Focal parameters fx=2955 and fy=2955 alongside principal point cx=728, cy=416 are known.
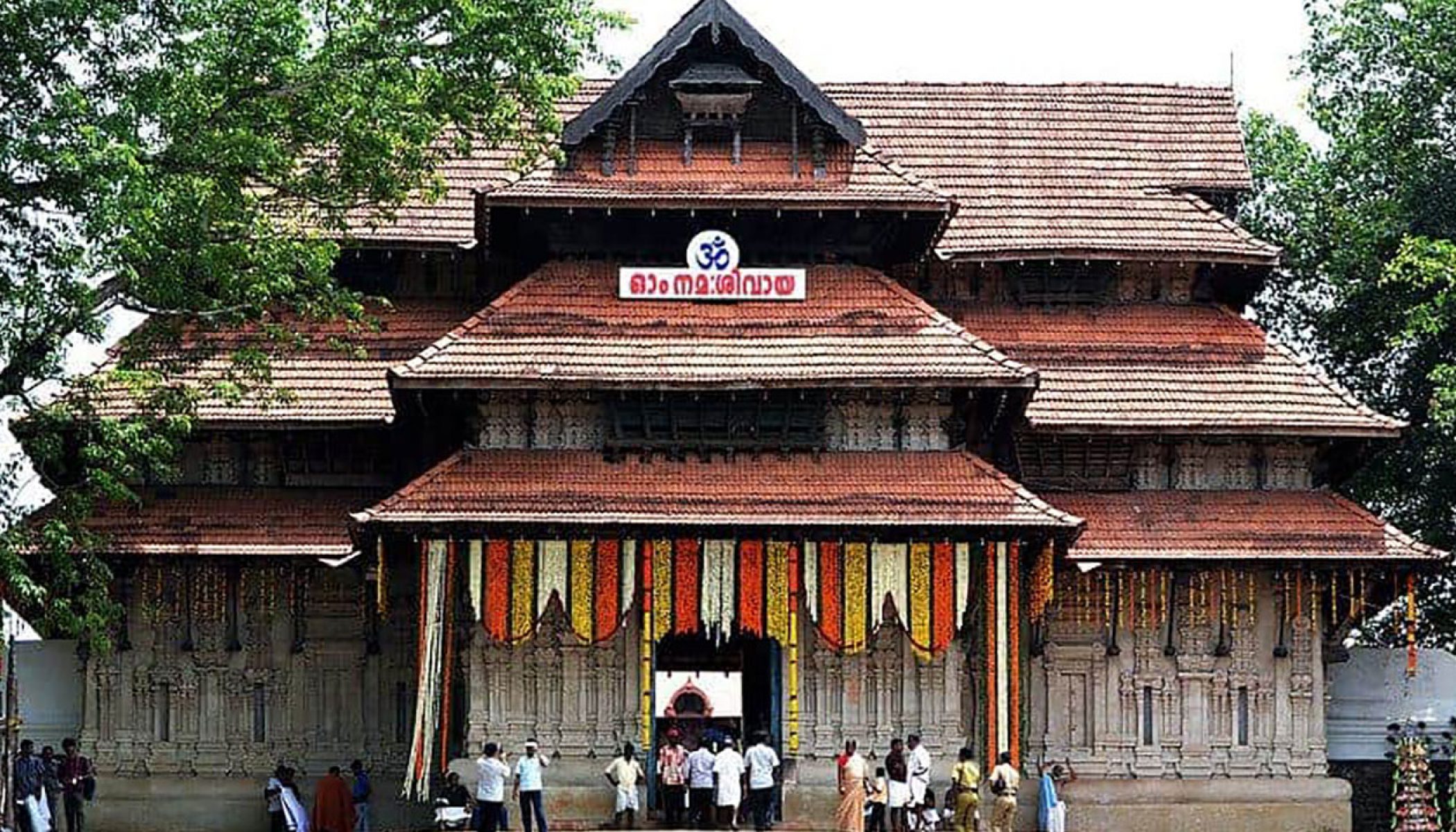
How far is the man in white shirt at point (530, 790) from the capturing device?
3192 centimetres

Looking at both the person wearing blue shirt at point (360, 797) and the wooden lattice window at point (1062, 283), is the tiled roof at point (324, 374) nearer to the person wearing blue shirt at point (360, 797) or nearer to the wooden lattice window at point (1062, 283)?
the person wearing blue shirt at point (360, 797)

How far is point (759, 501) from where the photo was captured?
109ft

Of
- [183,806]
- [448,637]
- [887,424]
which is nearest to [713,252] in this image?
[887,424]

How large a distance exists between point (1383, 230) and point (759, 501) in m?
13.9

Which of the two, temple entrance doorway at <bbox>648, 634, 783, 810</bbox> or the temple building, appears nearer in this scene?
the temple building

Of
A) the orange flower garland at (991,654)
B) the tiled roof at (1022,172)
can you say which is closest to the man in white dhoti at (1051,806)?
the orange flower garland at (991,654)

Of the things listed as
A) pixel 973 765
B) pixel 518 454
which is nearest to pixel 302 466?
pixel 518 454

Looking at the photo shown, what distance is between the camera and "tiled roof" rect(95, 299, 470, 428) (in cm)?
3559

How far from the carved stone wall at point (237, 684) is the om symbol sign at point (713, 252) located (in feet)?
17.9

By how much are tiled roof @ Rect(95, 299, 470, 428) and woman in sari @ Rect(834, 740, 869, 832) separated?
7094 mm

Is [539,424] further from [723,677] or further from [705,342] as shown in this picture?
[723,677]

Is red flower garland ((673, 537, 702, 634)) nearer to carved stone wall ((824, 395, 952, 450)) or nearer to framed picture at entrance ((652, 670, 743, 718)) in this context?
carved stone wall ((824, 395, 952, 450))

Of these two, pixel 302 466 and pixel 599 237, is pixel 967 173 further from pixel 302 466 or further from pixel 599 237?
pixel 302 466

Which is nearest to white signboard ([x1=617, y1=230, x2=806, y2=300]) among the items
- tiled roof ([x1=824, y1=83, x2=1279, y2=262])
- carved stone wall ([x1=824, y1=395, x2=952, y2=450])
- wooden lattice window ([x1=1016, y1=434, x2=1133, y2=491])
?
carved stone wall ([x1=824, y1=395, x2=952, y2=450])
